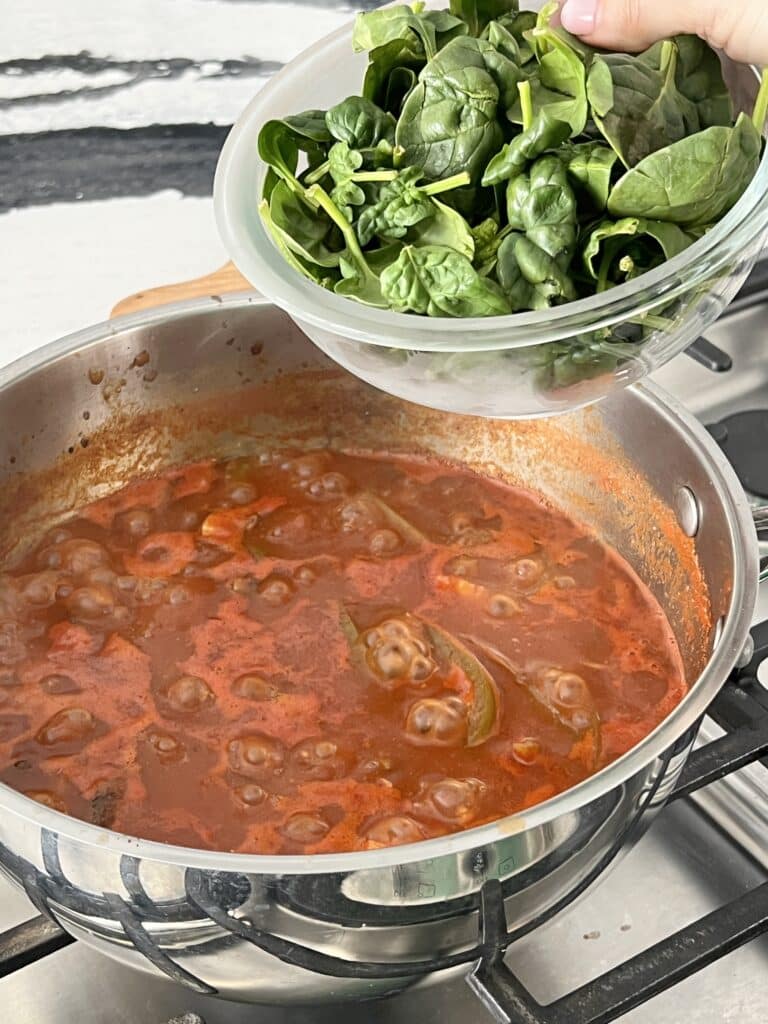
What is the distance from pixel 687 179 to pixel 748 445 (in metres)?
0.53

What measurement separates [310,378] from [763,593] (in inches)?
17.8

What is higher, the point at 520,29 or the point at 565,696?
the point at 520,29

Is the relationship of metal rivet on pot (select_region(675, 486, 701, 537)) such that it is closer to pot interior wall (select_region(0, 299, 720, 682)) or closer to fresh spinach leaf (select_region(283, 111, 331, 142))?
pot interior wall (select_region(0, 299, 720, 682))

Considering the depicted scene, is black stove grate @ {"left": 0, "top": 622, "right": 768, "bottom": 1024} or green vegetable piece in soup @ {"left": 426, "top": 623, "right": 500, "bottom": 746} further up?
black stove grate @ {"left": 0, "top": 622, "right": 768, "bottom": 1024}

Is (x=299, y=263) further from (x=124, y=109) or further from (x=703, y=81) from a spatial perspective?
(x=124, y=109)

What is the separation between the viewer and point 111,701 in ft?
3.45

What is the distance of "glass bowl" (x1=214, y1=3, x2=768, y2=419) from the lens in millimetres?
774

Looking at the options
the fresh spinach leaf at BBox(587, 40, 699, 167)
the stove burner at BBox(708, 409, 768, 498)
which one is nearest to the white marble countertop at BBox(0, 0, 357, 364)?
the stove burner at BBox(708, 409, 768, 498)

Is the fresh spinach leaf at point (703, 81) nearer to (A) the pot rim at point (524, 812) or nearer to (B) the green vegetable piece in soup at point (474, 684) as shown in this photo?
(A) the pot rim at point (524, 812)

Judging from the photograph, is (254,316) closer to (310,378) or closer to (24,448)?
(310,378)

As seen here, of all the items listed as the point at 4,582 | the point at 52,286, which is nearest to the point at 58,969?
the point at 4,582

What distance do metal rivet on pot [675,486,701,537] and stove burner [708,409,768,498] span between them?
0.49 feet

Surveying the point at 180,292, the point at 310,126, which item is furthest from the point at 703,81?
the point at 180,292

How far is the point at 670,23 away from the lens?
823 mm
